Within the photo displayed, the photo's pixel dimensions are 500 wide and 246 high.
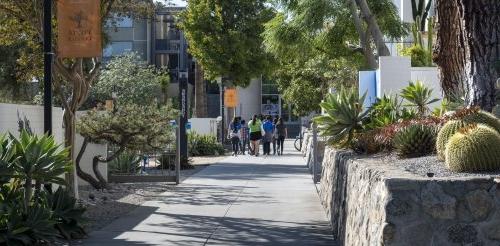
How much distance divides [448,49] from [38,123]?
281 inches

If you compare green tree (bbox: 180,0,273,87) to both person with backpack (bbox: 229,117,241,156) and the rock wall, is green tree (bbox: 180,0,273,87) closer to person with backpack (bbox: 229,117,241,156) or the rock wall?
person with backpack (bbox: 229,117,241,156)

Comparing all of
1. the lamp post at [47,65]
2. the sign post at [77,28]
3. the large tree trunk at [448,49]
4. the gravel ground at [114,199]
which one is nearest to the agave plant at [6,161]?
the lamp post at [47,65]

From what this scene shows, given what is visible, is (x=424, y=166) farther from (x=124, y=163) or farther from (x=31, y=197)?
(x=124, y=163)

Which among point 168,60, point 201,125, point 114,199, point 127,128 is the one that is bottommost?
point 114,199

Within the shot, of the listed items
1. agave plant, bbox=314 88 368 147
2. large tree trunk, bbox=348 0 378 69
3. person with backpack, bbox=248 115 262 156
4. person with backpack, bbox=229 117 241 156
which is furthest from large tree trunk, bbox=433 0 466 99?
person with backpack, bbox=229 117 241 156

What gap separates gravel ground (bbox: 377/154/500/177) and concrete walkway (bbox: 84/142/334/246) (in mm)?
1743

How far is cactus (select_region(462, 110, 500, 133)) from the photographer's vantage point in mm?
8539

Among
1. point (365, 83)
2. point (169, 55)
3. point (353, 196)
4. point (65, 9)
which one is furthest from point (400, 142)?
point (169, 55)

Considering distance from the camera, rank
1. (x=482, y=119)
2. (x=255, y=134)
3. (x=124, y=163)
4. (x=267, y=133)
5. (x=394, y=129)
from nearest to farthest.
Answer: (x=482, y=119) → (x=394, y=129) → (x=124, y=163) → (x=255, y=134) → (x=267, y=133)

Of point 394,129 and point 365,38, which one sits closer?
point 394,129

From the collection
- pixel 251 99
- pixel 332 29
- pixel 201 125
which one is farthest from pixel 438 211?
pixel 251 99

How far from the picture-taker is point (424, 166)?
820cm

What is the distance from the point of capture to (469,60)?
10578 mm

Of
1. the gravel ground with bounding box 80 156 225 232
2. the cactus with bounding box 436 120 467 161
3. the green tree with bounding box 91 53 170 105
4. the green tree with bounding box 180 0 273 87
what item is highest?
the green tree with bounding box 180 0 273 87
